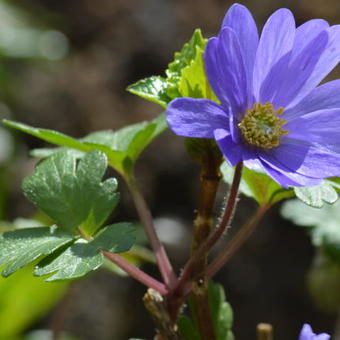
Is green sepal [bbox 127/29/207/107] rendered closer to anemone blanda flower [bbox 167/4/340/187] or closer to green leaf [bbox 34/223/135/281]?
anemone blanda flower [bbox 167/4/340/187]

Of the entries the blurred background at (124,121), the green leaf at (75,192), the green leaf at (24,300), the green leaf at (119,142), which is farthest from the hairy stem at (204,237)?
the blurred background at (124,121)

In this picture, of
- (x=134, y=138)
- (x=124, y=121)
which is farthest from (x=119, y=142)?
(x=124, y=121)

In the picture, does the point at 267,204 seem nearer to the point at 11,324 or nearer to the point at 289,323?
the point at 11,324

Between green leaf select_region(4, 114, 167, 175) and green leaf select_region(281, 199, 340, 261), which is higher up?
green leaf select_region(4, 114, 167, 175)

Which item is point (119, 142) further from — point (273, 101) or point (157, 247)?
point (273, 101)

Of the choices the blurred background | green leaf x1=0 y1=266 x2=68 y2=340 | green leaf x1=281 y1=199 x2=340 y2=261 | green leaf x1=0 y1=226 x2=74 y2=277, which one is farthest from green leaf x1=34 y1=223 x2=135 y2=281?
the blurred background
